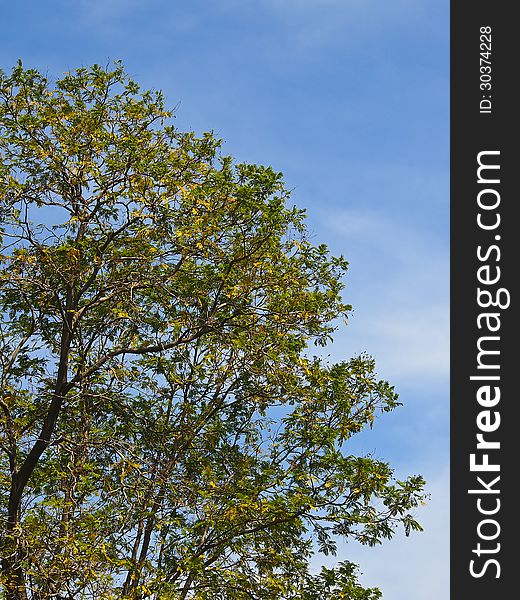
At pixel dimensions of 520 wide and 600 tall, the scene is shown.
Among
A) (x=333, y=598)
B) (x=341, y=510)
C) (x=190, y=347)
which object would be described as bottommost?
(x=333, y=598)

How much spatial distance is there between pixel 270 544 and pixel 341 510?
1.34m

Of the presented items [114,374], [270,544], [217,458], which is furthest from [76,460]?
[270,544]

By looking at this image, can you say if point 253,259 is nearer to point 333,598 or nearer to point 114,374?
point 114,374

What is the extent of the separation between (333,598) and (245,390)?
391cm

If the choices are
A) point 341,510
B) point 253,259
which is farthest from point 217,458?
point 253,259

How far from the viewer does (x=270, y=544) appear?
582 inches

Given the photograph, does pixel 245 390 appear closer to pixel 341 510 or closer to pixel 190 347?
pixel 190 347

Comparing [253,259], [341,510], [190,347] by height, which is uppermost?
[253,259]

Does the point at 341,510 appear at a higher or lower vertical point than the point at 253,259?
lower

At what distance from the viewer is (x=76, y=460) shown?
1442cm

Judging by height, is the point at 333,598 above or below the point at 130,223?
below

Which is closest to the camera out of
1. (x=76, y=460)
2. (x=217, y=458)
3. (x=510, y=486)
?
(x=510, y=486)

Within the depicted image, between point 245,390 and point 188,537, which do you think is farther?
point 245,390

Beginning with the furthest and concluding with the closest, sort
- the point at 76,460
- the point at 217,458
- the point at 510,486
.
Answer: the point at 217,458, the point at 76,460, the point at 510,486
